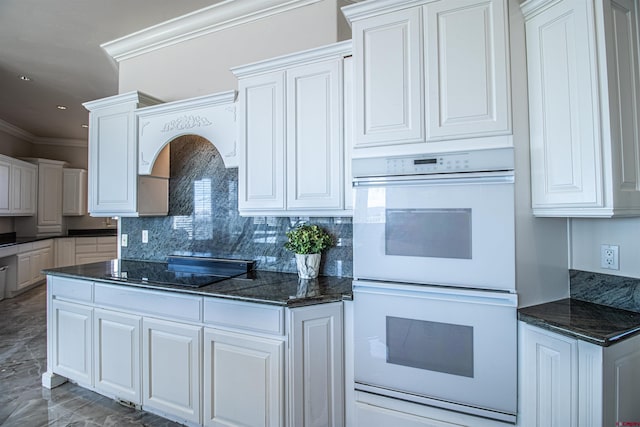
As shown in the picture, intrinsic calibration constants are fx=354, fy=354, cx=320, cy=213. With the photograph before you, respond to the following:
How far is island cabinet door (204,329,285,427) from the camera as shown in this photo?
1851 millimetres

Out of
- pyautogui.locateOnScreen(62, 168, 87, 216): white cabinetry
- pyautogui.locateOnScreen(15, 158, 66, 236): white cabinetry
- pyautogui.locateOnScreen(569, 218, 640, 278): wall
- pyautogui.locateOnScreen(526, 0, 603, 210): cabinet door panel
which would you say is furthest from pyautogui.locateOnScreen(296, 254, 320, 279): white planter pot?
pyautogui.locateOnScreen(62, 168, 87, 216): white cabinetry

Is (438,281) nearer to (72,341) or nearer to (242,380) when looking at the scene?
(242,380)

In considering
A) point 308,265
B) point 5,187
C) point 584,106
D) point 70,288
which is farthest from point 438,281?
point 5,187

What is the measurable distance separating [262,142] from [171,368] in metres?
1.53

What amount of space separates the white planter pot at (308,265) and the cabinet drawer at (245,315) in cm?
49

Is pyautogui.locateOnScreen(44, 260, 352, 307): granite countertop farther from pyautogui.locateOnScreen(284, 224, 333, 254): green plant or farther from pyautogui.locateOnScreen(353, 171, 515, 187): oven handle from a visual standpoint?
pyautogui.locateOnScreen(353, 171, 515, 187): oven handle

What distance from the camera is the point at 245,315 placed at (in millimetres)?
1938

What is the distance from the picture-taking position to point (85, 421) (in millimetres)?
2322

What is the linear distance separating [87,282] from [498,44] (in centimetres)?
295

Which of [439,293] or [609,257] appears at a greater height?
[609,257]

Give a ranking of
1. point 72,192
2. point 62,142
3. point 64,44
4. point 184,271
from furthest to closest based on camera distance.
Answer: point 62,142 < point 72,192 < point 64,44 < point 184,271

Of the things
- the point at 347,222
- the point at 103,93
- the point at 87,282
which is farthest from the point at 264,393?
the point at 103,93

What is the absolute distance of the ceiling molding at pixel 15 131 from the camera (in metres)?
6.15

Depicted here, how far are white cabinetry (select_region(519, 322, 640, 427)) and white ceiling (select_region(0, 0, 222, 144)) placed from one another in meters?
3.11
